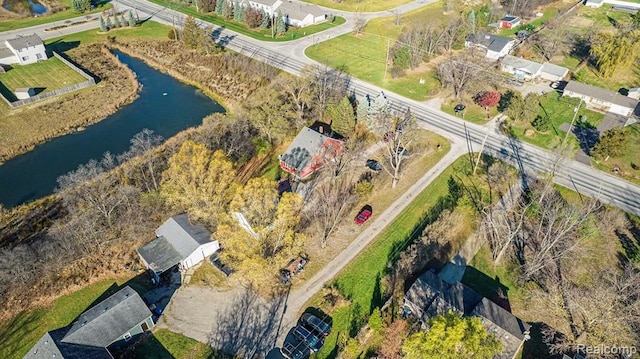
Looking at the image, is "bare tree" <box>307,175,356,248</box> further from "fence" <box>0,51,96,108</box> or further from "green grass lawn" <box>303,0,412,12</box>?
"green grass lawn" <box>303,0,412,12</box>

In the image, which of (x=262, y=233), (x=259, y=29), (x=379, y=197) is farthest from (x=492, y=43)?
(x=262, y=233)

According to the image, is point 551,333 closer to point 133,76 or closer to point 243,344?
point 243,344

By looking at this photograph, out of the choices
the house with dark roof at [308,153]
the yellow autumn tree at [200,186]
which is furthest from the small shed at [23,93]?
the house with dark roof at [308,153]

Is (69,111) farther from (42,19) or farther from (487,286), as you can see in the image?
(487,286)

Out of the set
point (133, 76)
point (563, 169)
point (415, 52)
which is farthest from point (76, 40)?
point (563, 169)

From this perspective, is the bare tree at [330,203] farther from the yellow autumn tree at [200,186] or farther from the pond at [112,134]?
the pond at [112,134]

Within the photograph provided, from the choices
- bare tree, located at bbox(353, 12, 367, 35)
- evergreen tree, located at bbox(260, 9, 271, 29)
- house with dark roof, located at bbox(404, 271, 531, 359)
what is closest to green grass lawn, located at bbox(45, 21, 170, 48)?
evergreen tree, located at bbox(260, 9, 271, 29)
